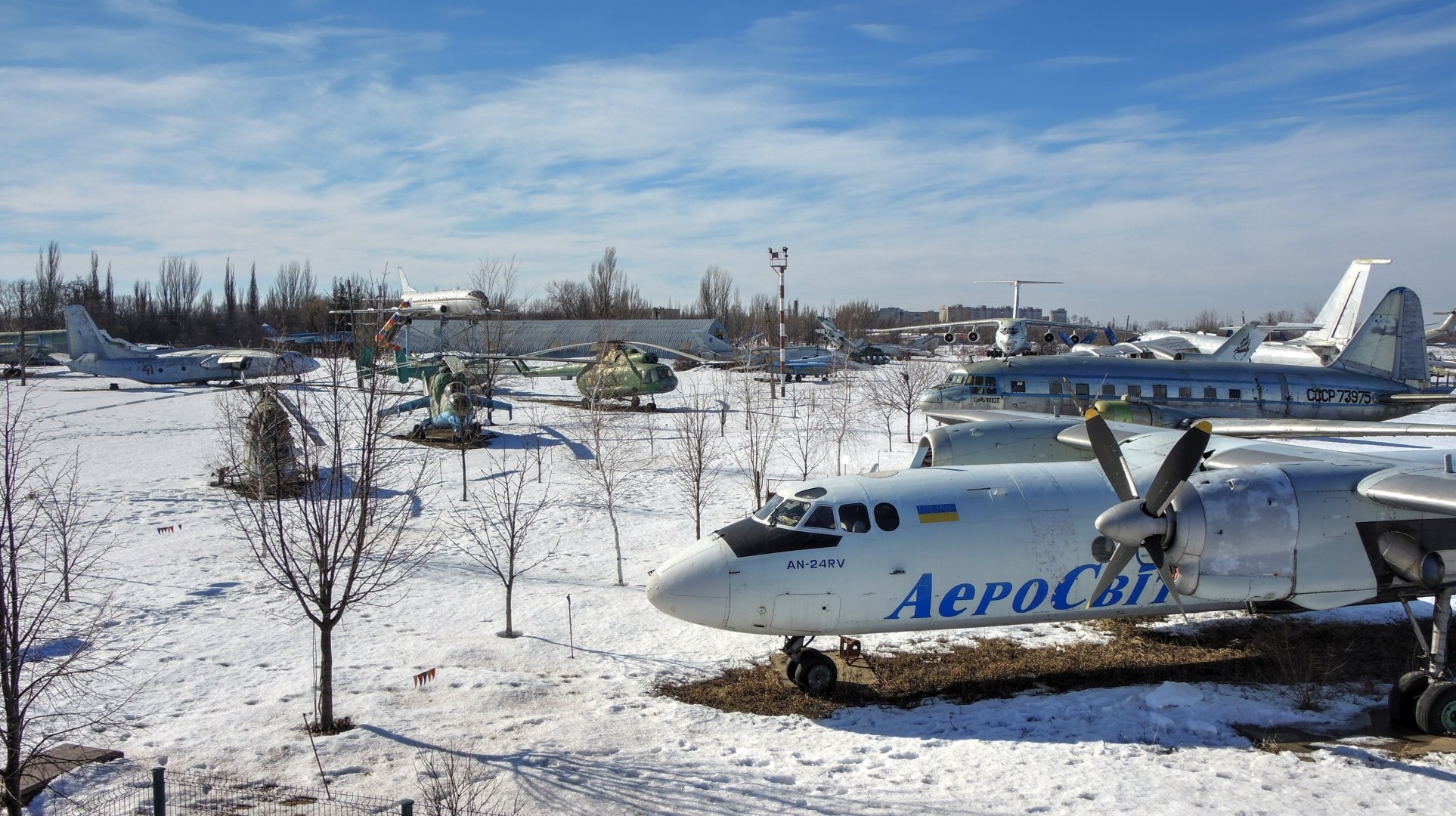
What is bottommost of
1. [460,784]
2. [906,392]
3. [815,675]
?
[460,784]

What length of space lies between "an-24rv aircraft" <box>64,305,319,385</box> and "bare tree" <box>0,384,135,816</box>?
37.9 m

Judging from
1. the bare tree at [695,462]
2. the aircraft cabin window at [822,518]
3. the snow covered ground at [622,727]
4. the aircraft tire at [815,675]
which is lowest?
the snow covered ground at [622,727]

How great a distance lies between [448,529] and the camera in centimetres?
2289

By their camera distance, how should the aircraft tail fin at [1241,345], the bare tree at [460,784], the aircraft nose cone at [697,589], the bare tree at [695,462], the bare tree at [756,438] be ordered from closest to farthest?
the bare tree at [460,784] → the aircraft nose cone at [697,589] → the bare tree at [695,462] → the bare tree at [756,438] → the aircraft tail fin at [1241,345]

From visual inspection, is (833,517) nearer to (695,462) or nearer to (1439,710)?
(1439,710)

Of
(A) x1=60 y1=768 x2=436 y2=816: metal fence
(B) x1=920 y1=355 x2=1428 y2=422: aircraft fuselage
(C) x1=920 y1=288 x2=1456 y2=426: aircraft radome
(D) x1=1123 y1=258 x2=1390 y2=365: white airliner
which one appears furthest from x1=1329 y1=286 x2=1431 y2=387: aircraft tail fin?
(A) x1=60 y1=768 x2=436 y2=816: metal fence

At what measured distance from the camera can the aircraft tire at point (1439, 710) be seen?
35.2ft

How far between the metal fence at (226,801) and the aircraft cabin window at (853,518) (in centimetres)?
658

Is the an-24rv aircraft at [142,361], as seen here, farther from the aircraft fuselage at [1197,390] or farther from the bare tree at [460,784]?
the bare tree at [460,784]

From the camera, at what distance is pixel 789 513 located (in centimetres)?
1246

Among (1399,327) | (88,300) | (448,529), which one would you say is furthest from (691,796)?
(88,300)

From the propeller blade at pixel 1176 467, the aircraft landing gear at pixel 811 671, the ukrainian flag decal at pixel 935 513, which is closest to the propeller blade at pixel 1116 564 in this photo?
the propeller blade at pixel 1176 467

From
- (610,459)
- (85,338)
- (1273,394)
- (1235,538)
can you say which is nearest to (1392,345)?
(1273,394)

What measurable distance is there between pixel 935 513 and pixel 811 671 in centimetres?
293
